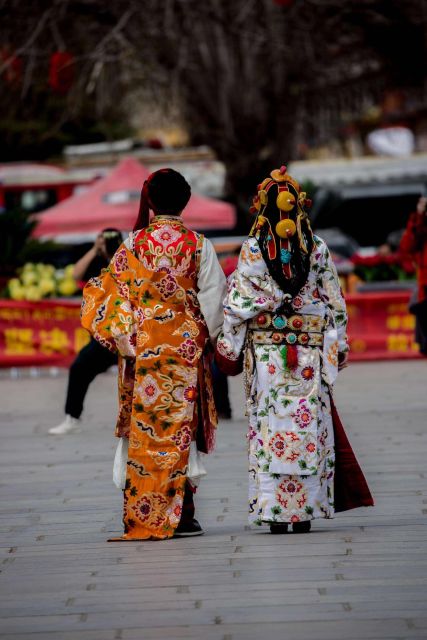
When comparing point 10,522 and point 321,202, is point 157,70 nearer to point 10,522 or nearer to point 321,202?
point 321,202

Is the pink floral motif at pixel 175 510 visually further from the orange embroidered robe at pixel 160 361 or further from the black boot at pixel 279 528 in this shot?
the black boot at pixel 279 528

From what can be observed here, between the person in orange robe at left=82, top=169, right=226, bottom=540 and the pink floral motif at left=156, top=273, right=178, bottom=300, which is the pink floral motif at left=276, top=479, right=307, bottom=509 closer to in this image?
the person in orange robe at left=82, top=169, right=226, bottom=540

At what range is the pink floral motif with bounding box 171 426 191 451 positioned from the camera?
21.2ft

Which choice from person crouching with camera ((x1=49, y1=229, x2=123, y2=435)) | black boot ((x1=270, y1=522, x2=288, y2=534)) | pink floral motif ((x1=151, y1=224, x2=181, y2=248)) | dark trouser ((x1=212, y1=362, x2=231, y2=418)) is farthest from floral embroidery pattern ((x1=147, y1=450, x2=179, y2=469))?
dark trouser ((x1=212, y1=362, x2=231, y2=418))

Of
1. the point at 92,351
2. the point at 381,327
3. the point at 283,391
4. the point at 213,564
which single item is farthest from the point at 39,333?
the point at 213,564

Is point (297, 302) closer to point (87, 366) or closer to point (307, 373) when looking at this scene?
point (307, 373)

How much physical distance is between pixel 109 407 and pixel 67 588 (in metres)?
6.97

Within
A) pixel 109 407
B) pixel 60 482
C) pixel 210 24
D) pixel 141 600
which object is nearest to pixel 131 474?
pixel 141 600

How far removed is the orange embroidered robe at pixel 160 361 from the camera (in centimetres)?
643

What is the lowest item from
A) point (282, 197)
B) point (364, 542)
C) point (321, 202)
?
point (321, 202)

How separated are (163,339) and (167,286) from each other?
10.0 inches

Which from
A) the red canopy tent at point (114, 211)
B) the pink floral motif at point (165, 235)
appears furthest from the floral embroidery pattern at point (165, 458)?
the red canopy tent at point (114, 211)

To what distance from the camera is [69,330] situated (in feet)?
52.2

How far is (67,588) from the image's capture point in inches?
216
